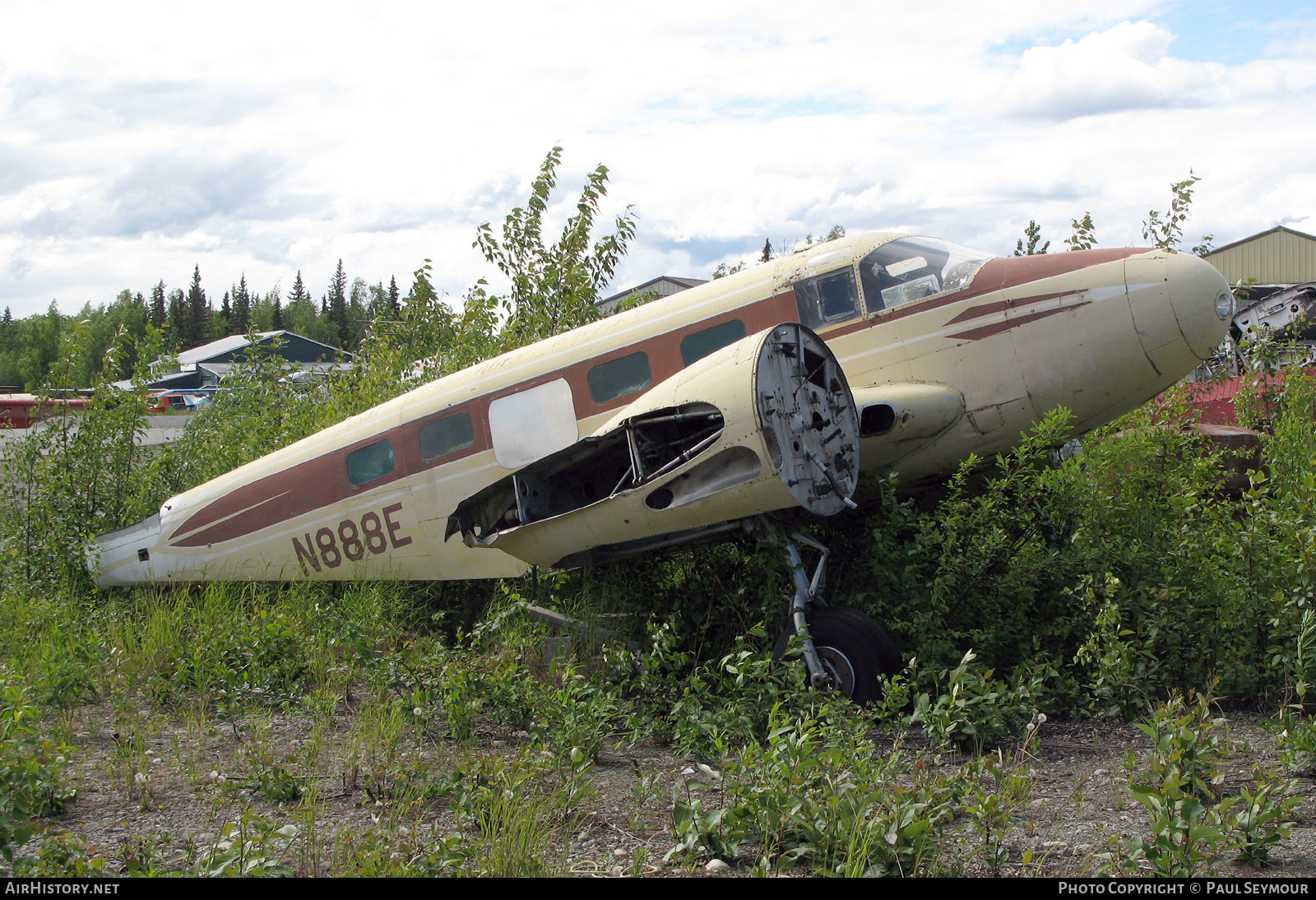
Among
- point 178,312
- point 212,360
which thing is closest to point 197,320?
point 178,312

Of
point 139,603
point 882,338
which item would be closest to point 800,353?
point 882,338

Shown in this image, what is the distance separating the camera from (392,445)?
926cm

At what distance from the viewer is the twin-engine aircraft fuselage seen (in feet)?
21.6

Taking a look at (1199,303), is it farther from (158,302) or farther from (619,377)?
(158,302)

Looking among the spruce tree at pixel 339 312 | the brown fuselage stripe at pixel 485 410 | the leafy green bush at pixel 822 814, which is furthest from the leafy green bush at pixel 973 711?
the spruce tree at pixel 339 312

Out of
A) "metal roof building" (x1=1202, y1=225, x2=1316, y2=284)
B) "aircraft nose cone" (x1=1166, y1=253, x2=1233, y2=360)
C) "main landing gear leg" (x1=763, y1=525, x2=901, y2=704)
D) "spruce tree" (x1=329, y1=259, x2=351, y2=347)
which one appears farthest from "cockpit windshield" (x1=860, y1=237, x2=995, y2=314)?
"spruce tree" (x1=329, y1=259, x2=351, y2=347)

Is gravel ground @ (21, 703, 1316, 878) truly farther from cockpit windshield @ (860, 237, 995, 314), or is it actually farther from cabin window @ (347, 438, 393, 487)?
cockpit windshield @ (860, 237, 995, 314)

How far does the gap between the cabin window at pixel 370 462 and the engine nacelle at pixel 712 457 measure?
2.27 meters

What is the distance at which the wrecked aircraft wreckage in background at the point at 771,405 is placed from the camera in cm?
655
